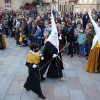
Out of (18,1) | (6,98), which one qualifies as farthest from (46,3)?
(6,98)

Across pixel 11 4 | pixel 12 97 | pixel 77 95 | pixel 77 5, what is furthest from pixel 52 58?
pixel 11 4

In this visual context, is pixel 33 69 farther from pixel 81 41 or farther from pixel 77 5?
pixel 77 5

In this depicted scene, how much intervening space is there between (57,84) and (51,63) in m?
0.74

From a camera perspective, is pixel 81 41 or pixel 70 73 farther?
pixel 81 41

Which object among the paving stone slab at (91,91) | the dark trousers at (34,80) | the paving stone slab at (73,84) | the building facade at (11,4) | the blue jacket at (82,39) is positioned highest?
the building facade at (11,4)

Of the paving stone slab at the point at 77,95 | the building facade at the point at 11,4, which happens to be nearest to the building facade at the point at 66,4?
the building facade at the point at 11,4

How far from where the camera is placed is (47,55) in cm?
605

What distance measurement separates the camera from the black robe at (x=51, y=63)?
5879 millimetres

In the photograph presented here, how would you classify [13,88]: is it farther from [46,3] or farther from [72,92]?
[46,3]

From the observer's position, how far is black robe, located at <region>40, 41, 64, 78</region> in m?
5.88

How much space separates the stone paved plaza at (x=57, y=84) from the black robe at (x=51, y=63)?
247mm

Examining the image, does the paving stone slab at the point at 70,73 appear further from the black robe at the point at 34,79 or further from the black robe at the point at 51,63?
the black robe at the point at 34,79

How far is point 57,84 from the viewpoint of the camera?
19.7 ft

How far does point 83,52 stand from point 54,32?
3.81m
